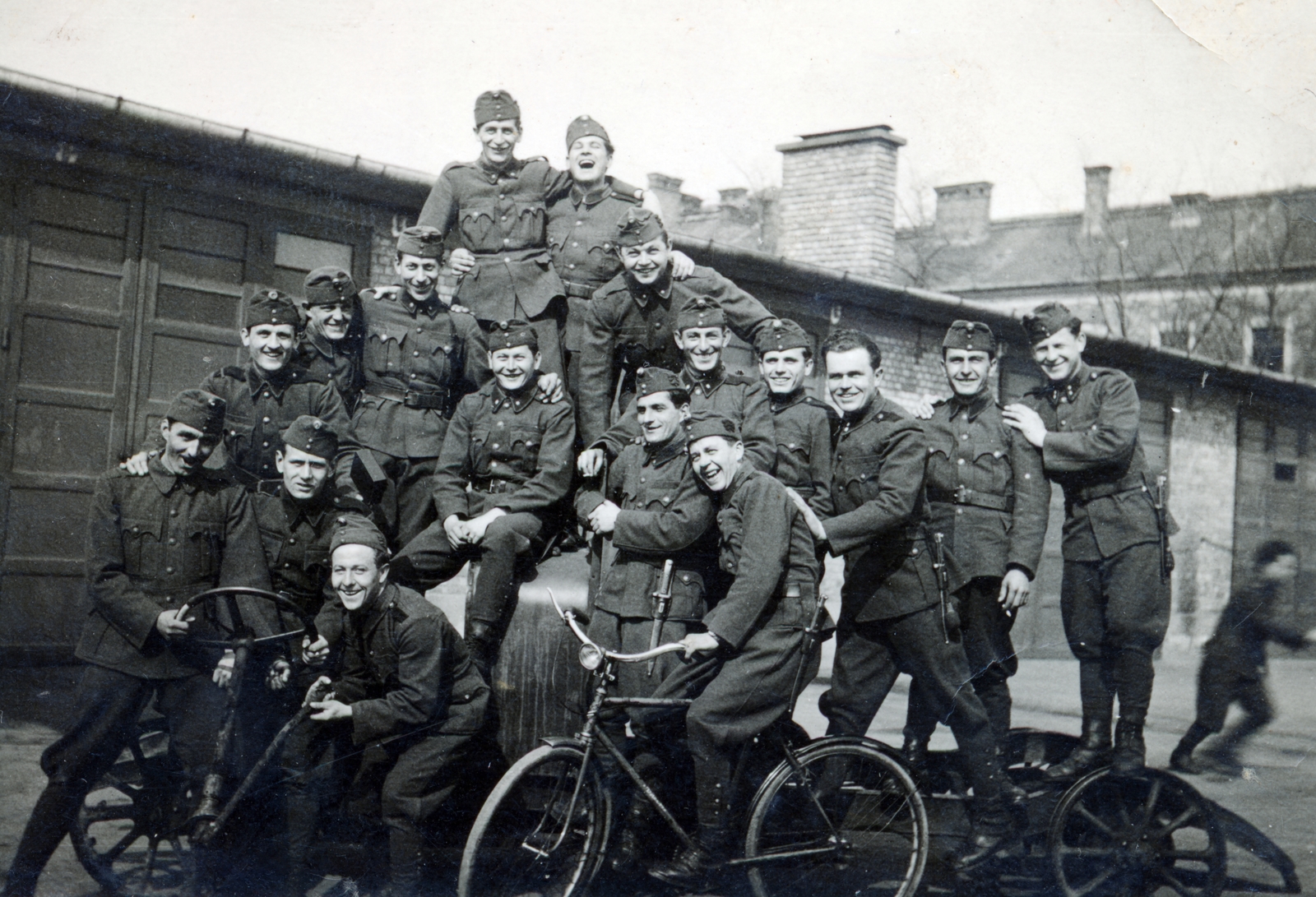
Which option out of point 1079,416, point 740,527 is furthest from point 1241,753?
point 740,527

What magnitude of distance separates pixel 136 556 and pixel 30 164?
414 centimetres

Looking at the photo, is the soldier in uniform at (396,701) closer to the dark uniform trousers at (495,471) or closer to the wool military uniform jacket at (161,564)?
the wool military uniform jacket at (161,564)

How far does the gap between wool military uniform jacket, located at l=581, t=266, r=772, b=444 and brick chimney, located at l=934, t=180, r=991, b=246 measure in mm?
16396

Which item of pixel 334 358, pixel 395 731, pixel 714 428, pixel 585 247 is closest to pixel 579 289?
pixel 585 247

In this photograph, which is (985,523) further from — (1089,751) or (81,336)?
(81,336)

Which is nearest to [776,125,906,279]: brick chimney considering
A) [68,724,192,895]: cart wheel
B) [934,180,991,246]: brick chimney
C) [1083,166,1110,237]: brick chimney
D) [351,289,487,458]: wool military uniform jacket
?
[1083,166,1110,237]: brick chimney

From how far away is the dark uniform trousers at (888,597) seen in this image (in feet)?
15.7

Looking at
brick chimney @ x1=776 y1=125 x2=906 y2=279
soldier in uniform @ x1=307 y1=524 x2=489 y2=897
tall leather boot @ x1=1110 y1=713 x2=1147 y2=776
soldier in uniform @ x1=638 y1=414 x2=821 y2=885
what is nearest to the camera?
soldier in uniform @ x1=307 y1=524 x2=489 y2=897

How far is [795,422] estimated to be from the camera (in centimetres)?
499

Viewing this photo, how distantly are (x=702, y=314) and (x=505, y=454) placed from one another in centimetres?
106

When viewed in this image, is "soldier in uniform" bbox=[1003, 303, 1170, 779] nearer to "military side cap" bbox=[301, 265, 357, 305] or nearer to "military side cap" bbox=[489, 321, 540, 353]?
"military side cap" bbox=[489, 321, 540, 353]

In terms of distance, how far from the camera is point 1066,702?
10727 millimetres

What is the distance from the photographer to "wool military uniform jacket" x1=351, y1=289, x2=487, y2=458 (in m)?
5.48

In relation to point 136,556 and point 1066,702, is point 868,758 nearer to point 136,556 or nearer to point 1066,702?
point 136,556
